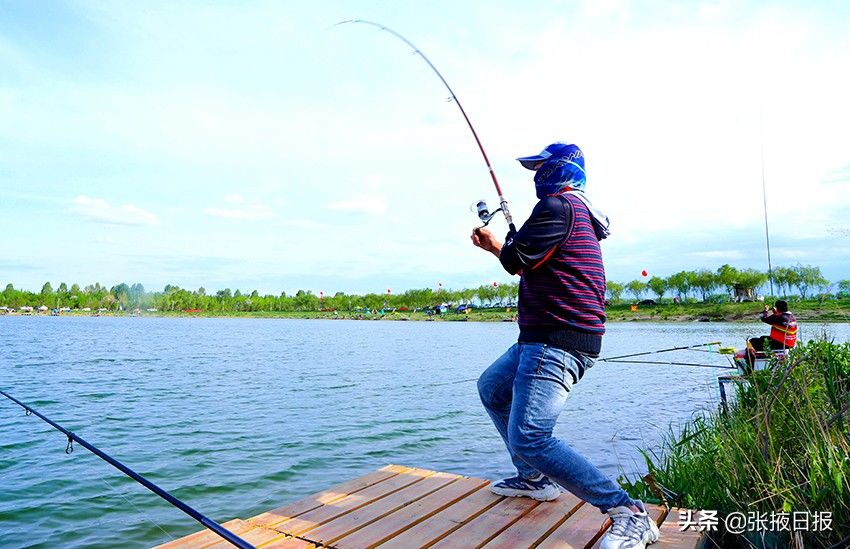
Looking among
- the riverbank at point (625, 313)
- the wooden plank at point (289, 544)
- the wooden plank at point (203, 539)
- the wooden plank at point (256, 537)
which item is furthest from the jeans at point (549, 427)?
the riverbank at point (625, 313)

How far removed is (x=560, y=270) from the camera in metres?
3.01

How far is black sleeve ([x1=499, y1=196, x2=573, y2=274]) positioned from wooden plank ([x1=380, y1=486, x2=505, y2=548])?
1.55 m

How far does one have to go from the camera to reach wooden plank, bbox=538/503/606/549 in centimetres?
311

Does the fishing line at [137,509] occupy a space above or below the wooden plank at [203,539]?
below

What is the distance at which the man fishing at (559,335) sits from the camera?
9.77 feet

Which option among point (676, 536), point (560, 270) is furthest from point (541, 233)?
point (676, 536)

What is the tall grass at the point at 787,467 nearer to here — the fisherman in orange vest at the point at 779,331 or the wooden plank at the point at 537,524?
the wooden plank at the point at 537,524

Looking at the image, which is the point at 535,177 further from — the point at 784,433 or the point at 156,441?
the point at 156,441

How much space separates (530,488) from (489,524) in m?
0.53

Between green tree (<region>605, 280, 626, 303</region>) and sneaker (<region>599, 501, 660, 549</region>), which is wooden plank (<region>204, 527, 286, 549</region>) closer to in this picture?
sneaker (<region>599, 501, 660, 549</region>)

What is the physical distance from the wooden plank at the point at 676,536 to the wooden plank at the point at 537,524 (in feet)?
1.72

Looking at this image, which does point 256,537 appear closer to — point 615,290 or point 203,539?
point 203,539

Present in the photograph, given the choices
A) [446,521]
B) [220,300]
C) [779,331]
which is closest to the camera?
[446,521]

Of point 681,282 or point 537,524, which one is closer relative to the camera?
point 537,524
